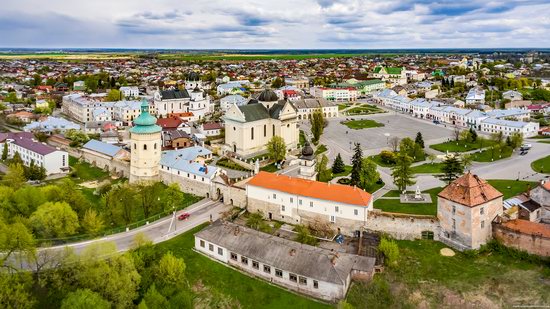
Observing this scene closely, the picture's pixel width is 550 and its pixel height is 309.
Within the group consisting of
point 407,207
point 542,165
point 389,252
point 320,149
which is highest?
point 320,149

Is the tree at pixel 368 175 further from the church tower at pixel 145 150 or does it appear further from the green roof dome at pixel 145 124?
the green roof dome at pixel 145 124

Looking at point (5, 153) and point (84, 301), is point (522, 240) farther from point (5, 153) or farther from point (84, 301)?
point (5, 153)

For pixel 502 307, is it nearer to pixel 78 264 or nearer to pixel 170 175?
pixel 78 264

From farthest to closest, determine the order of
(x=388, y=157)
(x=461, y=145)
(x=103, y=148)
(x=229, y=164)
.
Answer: (x=461, y=145) < (x=103, y=148) < (x=388, y=157) < (x=229, y=164)

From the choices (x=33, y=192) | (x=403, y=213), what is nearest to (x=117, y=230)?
(x=33, y=192)

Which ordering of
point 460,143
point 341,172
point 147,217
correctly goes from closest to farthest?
1. point 147,217
2. point 341,172
3. point 460,143

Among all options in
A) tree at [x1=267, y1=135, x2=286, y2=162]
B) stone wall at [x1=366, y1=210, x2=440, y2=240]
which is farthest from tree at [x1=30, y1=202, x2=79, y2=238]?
tree at [x1=267, y1=135, x2=286, y2=162]

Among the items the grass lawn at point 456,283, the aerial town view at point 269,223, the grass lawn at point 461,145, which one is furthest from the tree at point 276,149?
the grass lawn at point 456,283

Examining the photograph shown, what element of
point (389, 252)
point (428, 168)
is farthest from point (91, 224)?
point (428, 168)
